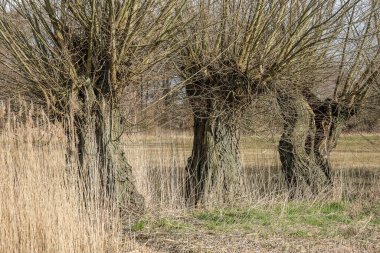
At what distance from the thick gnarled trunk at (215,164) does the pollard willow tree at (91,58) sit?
1375 mm

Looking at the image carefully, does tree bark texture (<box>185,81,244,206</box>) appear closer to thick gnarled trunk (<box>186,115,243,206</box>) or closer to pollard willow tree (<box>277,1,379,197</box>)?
thick gnarled trunk (<box>186,115,243,206</box>)

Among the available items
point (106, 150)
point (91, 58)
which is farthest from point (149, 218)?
point (91, 58)

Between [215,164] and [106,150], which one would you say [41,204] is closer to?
[106,150]

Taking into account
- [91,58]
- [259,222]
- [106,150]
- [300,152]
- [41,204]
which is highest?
[91,58]

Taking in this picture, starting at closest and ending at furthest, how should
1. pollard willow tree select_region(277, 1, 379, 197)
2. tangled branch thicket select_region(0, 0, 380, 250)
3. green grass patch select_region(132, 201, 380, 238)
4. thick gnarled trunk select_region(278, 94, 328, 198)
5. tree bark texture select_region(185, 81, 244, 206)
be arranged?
green grass patch select_region(132, 201, 380, 238), tangled branch thicket select_region(0, 0, 380, 250), tree bark texture select_region(185, 81, 244, 206), pollard willow tree select_region(277, 1, 379, 197), thick gnarled trunk select_region(278, 94, 328, 198)

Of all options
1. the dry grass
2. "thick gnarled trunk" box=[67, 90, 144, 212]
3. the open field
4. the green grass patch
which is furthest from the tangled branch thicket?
the green grass patch

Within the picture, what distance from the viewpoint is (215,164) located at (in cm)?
800

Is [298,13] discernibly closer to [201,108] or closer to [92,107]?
[201,108]

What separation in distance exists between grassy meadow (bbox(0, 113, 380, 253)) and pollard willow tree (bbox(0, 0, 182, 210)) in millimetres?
650

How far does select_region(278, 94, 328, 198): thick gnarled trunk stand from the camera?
8.85m

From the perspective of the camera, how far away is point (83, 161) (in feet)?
21.2

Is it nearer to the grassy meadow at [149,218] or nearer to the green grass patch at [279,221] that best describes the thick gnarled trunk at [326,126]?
the grassy meadow at [149,218]

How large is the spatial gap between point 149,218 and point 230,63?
2.51m

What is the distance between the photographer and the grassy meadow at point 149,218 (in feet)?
15.2
